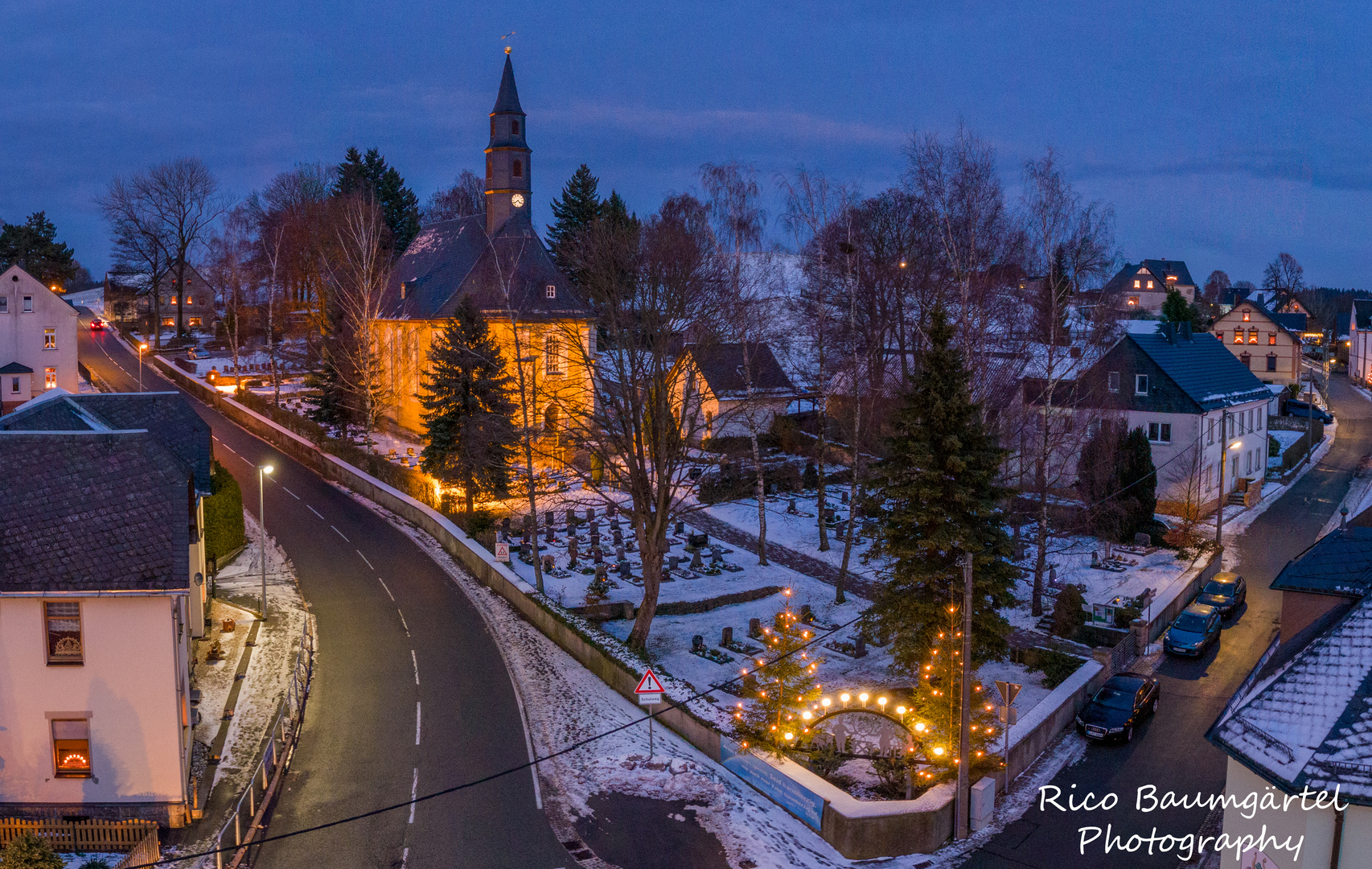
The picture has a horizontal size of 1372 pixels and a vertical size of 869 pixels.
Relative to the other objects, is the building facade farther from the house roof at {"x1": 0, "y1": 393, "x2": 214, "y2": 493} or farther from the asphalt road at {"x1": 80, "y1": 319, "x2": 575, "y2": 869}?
the house roof at {"x1": 0, "y1": 393, "x2": 214, "y2": 493}

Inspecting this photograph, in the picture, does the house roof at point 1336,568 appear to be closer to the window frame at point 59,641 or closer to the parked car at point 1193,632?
the parked car at point 1193,632

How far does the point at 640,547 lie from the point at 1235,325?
215 feet

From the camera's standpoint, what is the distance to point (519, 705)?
24.1 meters

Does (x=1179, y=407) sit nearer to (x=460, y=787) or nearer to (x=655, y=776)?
(x=655, y=776)

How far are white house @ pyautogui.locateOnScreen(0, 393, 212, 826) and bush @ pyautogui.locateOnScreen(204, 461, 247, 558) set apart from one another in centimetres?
1318

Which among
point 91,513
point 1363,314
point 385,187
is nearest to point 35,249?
point 385,187

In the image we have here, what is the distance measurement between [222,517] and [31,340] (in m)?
31.3

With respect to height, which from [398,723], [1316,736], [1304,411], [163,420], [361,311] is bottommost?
[398,723]

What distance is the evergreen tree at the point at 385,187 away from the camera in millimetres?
80562

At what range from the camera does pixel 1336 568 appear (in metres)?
15.3

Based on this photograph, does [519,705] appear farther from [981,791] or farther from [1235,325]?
[1235,325]

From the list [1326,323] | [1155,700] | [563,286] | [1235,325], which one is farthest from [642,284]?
[1326,323]

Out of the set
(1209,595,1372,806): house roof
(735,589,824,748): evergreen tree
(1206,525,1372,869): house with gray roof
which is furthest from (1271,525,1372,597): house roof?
(735,589,824,748): evergreen tree

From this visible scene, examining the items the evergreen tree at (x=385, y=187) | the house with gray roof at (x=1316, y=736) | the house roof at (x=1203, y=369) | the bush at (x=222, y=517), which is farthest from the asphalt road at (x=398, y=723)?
the evergreen tree at (x=385, y=187)
